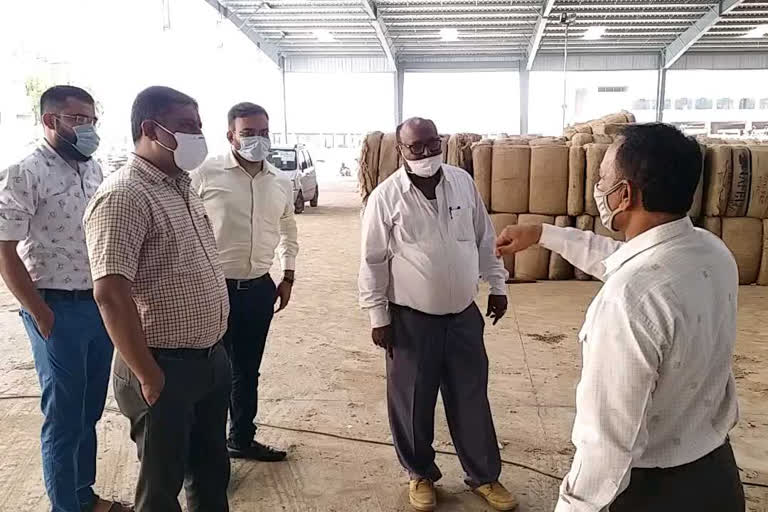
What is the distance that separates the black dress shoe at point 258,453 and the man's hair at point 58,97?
174 cm

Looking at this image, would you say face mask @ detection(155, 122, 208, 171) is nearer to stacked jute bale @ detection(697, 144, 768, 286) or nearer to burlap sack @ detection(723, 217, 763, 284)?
stacked jute bale @ detection(697, 144, 768, 286)

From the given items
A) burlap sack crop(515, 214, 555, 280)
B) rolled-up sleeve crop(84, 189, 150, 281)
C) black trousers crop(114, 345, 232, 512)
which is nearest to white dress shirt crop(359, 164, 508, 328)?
black trousers crop(114, 345, 232, 512)

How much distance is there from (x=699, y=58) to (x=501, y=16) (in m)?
8.04

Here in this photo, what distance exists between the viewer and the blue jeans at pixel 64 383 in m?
2.39

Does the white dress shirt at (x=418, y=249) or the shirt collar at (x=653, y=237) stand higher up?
the shirt collar at (x=653, y=237)

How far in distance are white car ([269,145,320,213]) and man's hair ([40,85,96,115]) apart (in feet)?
33.0

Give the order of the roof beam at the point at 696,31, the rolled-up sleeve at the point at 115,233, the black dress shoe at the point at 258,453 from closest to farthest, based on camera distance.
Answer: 1. the rolled-up sleeve at the point at 115,233
2. the black dress shoe at the point at 258,453
3. the roof beam at the point at 696,31

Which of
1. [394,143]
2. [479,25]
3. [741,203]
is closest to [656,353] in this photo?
[741,203]

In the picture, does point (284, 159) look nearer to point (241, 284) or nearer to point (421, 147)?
point (241, 284)

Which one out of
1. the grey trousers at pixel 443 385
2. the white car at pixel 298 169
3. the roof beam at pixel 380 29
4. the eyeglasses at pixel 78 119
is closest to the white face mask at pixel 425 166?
the grey trousers at pixel 443 385

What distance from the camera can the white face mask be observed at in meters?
2.66

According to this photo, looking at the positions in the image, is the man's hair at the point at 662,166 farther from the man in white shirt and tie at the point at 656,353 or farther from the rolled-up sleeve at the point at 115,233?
the rolled-up sleeve at the point at 115,233

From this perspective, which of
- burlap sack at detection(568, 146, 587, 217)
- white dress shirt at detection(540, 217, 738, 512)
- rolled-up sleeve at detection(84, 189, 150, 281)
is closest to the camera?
white dress shirt at detection(540, 217, 738, 512)

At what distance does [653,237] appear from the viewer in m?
1.30
